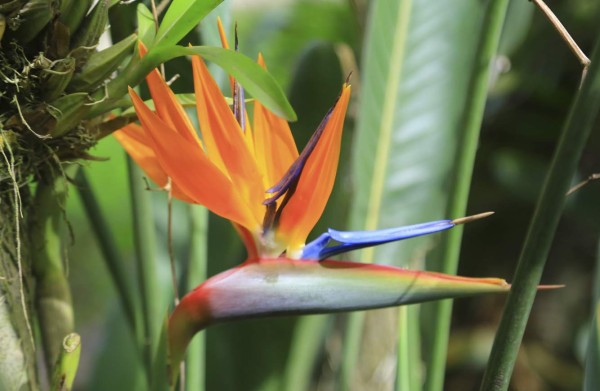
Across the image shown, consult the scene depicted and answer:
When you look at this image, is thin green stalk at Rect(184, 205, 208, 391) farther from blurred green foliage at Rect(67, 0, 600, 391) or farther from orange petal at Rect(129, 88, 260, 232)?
blurred green foliage at Rect(67, 0, 600, 391)

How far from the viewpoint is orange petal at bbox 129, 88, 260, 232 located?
0.36 meters

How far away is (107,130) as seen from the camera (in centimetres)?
42

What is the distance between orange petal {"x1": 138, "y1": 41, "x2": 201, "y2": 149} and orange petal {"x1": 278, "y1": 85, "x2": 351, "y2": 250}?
6 cm

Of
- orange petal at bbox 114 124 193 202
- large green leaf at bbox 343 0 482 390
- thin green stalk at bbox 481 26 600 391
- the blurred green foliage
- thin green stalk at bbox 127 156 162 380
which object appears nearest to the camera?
thin green stalk at bbox 481 26 600 391

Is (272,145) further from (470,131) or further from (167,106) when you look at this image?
(470,131)

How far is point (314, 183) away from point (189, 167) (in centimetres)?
6

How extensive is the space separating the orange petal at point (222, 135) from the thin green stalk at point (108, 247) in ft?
0.64

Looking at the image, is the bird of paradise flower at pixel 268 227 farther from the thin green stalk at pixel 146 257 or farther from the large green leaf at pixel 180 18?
the thin green stalk at pixel 146 257

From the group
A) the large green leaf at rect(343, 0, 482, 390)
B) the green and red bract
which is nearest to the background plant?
the large green leaf at rect(343, 0, 482, 390)

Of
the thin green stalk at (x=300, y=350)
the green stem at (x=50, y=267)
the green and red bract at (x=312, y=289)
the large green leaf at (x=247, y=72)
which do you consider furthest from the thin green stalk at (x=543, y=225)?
the thin green stalk at (x=300, y=350)

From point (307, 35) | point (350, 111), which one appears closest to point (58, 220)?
point (350, 111)

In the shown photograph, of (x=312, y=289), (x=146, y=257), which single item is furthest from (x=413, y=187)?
(x=312, y=289)

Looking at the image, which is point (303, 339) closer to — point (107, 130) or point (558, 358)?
point (107, 130)

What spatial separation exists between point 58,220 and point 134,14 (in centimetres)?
17
